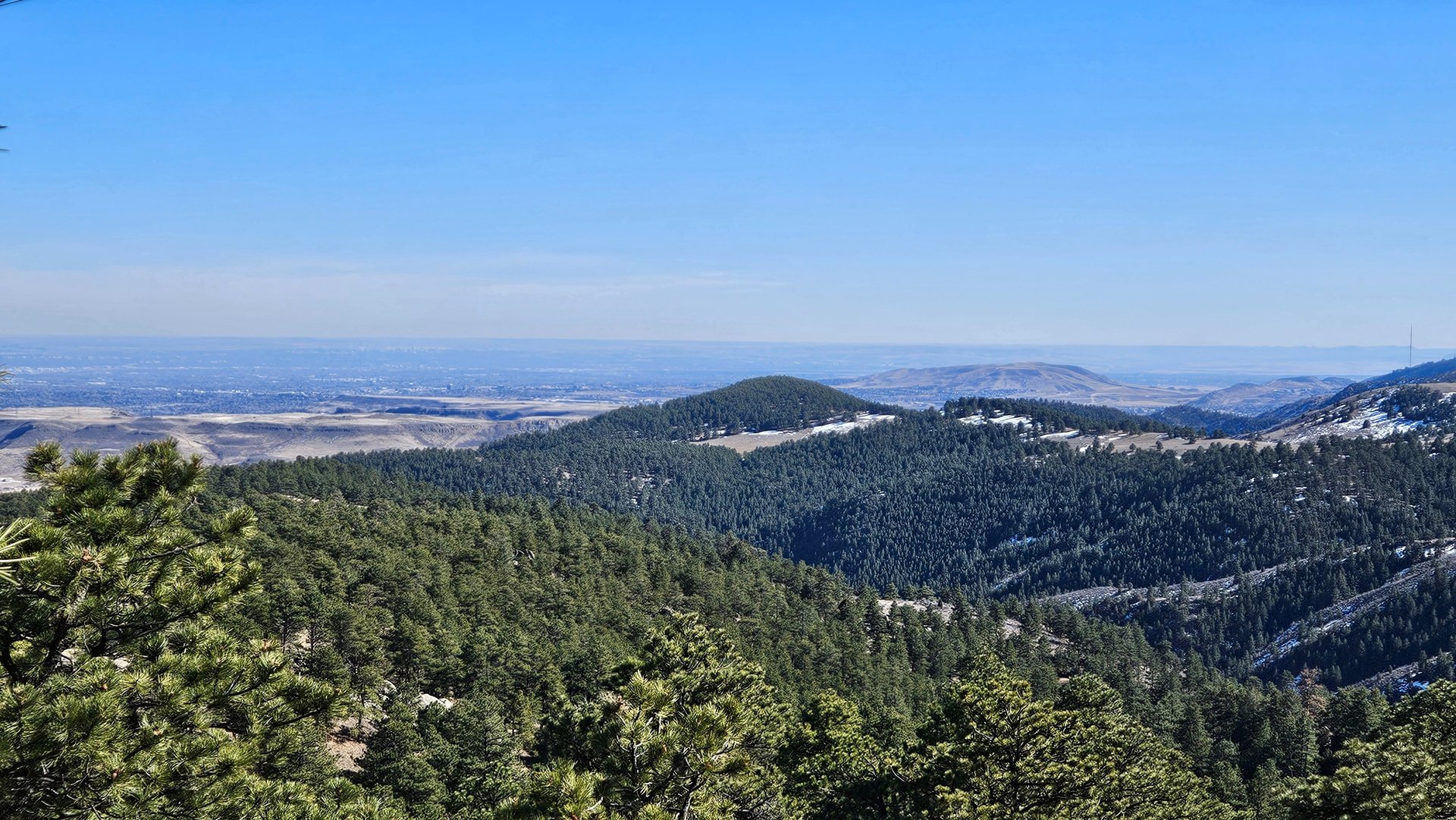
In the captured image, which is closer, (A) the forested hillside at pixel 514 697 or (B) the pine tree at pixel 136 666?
(B) the pine tree at pixel 136 666

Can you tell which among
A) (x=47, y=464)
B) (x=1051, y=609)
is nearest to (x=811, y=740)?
(x=47, y=464)

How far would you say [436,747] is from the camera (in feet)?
143

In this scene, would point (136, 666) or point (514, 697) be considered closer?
point (136, 666)

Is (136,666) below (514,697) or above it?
above

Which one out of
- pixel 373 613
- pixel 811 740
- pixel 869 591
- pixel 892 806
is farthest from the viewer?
pixel 869 591

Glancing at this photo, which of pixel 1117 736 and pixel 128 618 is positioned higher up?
pixel 128 618

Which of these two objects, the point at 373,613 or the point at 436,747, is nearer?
the point at 436,747

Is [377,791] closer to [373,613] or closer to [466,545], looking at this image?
[373,613]

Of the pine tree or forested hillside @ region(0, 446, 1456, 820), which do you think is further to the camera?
forested hillside @ region(0, 446, 1456, 820)

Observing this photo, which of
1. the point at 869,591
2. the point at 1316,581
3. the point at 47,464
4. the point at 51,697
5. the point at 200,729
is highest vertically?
the point at 47,464

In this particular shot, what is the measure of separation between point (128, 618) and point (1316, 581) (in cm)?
22302

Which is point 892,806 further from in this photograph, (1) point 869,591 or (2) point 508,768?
(1) point 869,591

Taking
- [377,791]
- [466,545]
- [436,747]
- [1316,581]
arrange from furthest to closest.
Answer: [1316,581], [466,545], [436,747], [377,791]

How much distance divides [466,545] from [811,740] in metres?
65.0
